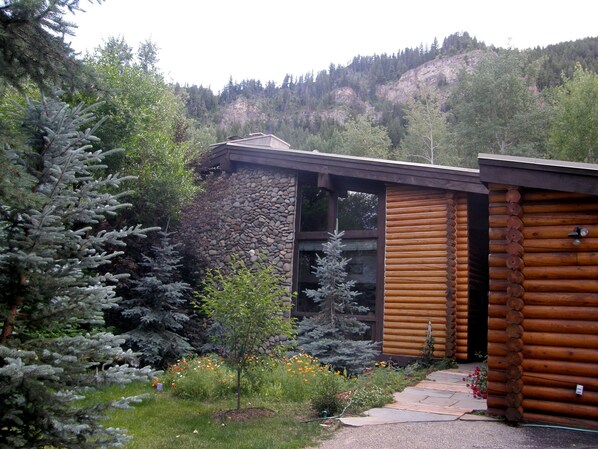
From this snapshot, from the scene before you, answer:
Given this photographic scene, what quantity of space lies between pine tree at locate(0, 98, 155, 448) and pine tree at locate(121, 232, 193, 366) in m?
7.40

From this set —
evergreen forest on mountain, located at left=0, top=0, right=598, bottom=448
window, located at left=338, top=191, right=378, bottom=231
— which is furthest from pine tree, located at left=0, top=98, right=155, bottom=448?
window, located at left=338, top=191, right=378, bottom=231

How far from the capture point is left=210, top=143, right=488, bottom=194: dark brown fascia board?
11.2 metres

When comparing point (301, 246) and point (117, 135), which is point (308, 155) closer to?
point (301, 246)

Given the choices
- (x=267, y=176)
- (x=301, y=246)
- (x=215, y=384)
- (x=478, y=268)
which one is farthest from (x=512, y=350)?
(x=267, y=176)

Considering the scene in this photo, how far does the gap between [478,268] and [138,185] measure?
8.75 metres

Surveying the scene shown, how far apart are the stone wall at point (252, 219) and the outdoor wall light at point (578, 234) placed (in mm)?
8071

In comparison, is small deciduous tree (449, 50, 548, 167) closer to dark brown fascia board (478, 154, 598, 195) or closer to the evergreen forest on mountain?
the evergreen forest on mountain

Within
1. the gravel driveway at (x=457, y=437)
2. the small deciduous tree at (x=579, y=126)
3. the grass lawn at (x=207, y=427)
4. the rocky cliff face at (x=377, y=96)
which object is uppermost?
the rocky cliff face at (x=377, y=96)

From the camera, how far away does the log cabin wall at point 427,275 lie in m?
11.3

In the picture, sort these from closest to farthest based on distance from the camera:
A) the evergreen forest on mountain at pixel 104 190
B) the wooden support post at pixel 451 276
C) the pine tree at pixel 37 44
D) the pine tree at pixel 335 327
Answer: the evergreen forest on mountain at pixel 104 190 → the pine tree at pixel 37 44 → the pine tree at pixel 335 327 → the wooden support post at pixel 451 276

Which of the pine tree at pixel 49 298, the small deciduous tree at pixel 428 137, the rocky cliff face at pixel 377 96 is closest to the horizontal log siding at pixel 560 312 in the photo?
the pine tree at pixel 49 298

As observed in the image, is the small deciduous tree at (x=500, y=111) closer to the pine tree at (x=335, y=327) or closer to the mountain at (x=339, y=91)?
the pine tree at (x=335, y=327)

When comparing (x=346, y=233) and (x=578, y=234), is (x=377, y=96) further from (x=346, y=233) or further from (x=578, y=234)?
(x=578, y=234)

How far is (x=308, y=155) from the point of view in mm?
13359
